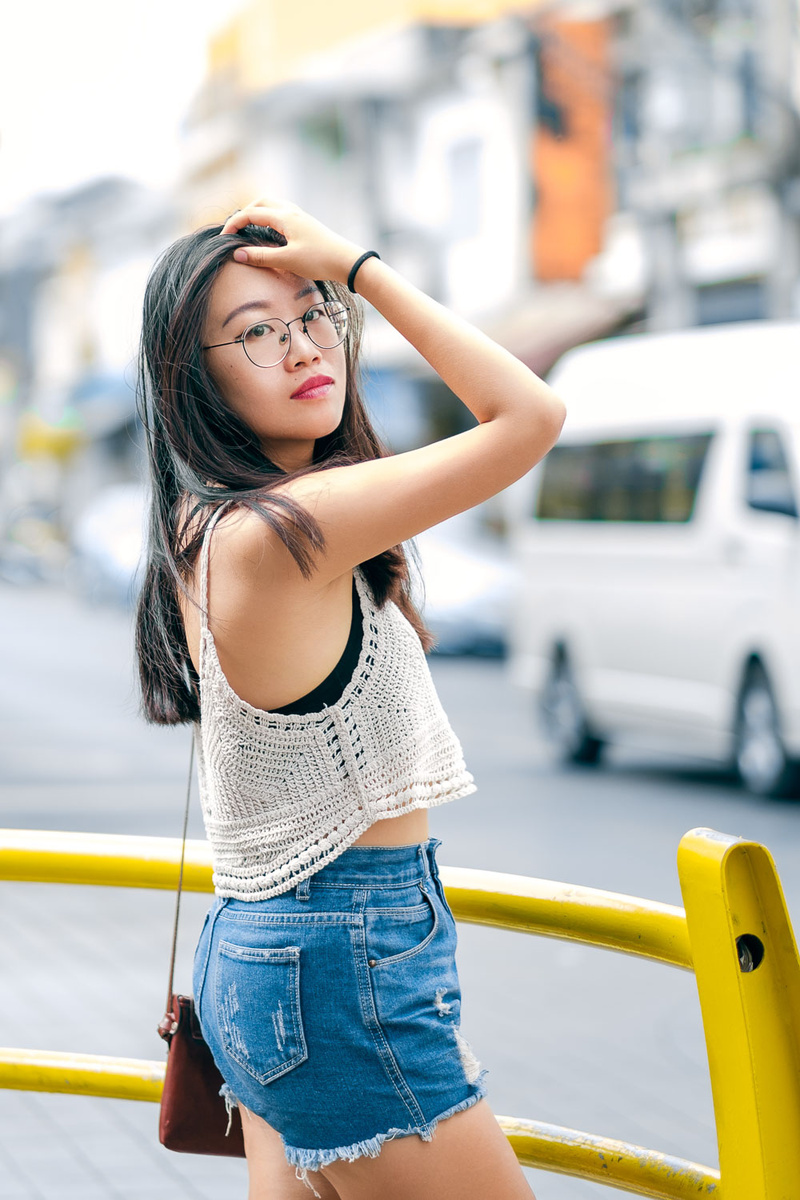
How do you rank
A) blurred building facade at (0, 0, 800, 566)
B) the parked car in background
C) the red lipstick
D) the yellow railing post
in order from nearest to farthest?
the yellow railing post → the red lipstick → blurred building facade at (0, 0, 800, 566) → the parked car in background

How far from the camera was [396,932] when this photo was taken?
67.1 inches

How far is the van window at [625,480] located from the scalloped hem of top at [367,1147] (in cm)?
788

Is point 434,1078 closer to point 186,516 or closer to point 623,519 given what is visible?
point 186,516

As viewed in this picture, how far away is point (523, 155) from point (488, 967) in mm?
18666

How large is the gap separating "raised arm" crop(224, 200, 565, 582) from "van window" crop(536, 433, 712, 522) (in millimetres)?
7738

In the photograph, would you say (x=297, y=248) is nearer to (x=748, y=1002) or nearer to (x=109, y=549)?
(x=748, y=1002)

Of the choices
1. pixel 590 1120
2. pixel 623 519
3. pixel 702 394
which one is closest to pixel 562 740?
pixel 623 519

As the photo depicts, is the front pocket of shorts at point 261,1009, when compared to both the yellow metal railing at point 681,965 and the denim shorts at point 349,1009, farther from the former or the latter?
the yellow metal railing at point 681,965

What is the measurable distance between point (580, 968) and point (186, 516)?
4.27 meters

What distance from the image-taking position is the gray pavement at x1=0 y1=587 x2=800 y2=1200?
3969 millimetres

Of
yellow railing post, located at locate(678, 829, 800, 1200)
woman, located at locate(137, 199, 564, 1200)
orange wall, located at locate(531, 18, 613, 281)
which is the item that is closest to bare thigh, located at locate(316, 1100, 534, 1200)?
woman, located at locate(137, 199, 564, 1200)

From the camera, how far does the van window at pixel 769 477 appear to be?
8633 millimetres

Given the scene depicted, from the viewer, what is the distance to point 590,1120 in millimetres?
4195

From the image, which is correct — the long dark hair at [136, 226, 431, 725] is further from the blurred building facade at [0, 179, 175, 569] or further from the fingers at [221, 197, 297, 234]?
the blurred building facade at [0, 179, 175, 569]
